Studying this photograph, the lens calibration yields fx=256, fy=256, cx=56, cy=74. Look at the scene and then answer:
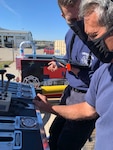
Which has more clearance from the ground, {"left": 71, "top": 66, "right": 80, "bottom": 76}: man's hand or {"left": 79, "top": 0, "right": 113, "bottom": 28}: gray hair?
{"left": 79, "top": 0, "right": 113, "bottom": 28}: gray hair

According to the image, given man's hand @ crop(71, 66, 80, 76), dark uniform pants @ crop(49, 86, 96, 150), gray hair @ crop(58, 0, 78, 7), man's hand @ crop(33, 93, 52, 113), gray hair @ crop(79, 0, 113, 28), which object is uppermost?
gray hair @ crop(58, 0, 78, 7)

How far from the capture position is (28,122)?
1.49 m

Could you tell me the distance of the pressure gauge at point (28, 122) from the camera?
144 cm

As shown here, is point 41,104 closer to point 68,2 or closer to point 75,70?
point 75,70

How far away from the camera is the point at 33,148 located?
1213 mm

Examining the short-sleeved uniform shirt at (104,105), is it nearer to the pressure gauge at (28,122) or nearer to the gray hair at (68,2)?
the pressure gauge at (28,122)

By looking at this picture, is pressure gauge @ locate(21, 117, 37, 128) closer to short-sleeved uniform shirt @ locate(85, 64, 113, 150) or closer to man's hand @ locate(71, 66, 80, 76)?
short-sleeved uniform shirt @ locate(85, 64, 113, 150)

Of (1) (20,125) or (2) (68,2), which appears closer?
(1) (20,125)

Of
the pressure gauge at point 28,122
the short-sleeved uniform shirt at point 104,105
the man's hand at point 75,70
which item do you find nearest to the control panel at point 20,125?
the pressure gauge at point 28,122

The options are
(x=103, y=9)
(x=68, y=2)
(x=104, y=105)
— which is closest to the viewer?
(x=103, y=9)

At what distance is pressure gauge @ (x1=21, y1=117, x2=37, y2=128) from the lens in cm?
144

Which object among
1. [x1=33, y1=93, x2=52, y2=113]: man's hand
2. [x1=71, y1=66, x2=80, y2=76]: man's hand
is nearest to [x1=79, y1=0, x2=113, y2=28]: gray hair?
[x1=33, y1=93, x2=52, y2=113]: man's hand

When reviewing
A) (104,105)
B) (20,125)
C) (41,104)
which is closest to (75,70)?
(41,104)

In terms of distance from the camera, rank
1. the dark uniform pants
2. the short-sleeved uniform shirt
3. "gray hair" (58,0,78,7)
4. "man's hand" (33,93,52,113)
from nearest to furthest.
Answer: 1. the short-sleeved uniform shirt
2. "man's hand" (33,93,52,113)
3. "gray hair" (58,0,78,7)
4. the dark uniform pants
